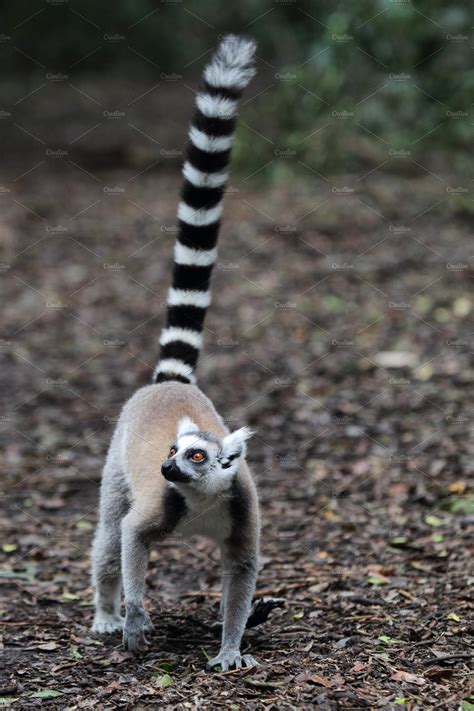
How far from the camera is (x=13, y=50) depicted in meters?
21.9

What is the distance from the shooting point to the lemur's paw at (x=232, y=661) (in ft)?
14.0

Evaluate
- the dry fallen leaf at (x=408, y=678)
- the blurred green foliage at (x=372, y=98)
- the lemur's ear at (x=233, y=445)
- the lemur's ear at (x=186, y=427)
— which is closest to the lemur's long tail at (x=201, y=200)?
the lemur's ear at (x=186, y=427)

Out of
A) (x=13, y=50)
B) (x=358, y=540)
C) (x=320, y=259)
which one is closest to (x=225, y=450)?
(x=358, y=540)

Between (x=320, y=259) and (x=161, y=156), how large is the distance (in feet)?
19.8

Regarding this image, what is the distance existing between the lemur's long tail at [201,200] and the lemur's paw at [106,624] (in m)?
1.45

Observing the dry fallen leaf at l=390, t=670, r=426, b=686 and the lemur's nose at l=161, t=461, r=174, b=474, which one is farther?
the lemur's nose at l=161, t=461, r=174, b=474

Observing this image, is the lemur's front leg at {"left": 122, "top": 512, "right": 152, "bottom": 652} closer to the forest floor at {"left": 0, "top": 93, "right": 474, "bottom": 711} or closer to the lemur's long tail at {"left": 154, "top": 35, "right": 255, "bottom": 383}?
the forest floor at {"left": 0, "top": 93, "right": 474, "bottom": 711}

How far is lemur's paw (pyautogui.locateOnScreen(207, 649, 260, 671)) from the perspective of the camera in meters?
4.27

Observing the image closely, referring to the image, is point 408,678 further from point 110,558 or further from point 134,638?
point 110,558

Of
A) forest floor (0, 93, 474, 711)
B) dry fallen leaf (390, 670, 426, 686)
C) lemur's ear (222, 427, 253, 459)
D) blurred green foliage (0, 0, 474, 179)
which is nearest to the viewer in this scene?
dry fallen leaf (390, 670, 426, 686)

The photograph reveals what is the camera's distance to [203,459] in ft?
14.3

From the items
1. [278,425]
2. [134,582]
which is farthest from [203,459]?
[278,425]

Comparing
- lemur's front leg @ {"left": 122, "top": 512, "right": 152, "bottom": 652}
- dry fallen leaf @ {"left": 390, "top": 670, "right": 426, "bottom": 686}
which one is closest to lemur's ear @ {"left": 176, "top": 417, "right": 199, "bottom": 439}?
lemur's front leg @ {"left": 122, "top": 512, "right": 152, "bottom": 652}

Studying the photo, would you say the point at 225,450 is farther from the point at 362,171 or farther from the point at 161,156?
the point at 161,156
